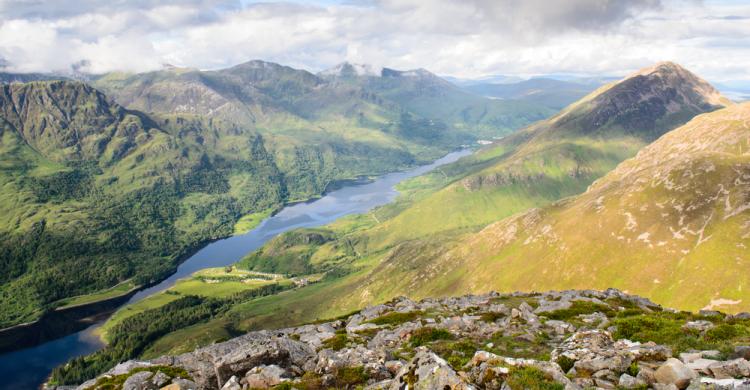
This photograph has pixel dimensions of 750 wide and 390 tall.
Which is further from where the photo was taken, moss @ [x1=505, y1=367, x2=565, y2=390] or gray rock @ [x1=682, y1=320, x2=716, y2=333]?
gray rock @ [x1=682, y1=320, x2=716, y2=333]

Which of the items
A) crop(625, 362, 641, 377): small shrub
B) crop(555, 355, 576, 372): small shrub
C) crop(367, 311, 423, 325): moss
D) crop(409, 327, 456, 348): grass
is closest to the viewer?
crop(625, 362, 641, 377): small shrub

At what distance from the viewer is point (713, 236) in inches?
7825

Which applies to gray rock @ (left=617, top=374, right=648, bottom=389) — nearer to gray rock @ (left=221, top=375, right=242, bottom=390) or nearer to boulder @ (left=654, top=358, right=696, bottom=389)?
boulder @ (left=654, top=358, right=696, bottom=389)

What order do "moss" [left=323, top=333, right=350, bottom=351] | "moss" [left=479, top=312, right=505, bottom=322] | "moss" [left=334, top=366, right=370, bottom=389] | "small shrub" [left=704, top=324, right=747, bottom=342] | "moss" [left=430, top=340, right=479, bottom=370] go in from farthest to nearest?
"moss" [left=479, top=312, right=505, bottom=322] < "moss" [left=323, top=333, right=350, bottom=351] < "moss" [left=430, top=340, right=479, bottom=370] < "small shrub" [left=704, top=324, right=747, bottom=342] < "moss" [left=334, top=366, right=370, bottom=389]

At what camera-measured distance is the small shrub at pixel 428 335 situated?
52306 millimetres

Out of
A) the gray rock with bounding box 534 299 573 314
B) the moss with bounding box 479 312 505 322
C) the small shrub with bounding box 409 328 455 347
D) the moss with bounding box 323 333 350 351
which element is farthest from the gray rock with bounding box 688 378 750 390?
the gray rock with bounding box 534 299 573 314

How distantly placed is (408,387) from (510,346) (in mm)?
24054

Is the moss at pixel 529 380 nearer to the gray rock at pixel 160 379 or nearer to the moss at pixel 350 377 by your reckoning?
the moss at pixel 350 377

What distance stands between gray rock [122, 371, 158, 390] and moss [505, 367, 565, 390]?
106ft

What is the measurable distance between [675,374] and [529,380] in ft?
25.8

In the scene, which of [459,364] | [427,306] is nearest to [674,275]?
[427,306]

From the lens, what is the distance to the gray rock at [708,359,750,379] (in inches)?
926

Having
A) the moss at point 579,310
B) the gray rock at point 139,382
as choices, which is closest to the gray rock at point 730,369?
the moss at point 579,310

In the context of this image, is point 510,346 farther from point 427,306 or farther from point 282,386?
point 427,306
